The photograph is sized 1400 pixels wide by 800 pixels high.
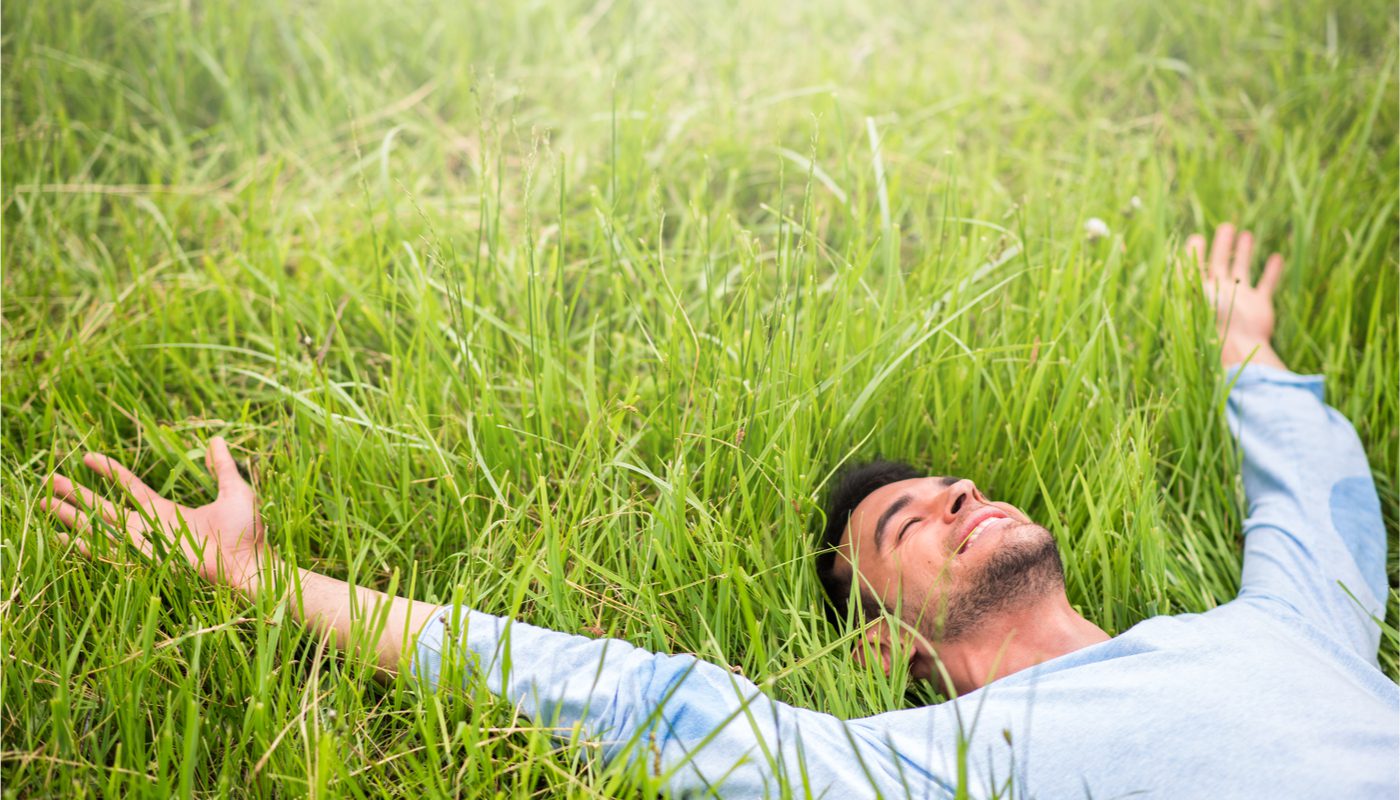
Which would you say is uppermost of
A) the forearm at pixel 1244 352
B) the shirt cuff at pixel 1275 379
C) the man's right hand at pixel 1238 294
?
the man's right hand at pixel 1238 294

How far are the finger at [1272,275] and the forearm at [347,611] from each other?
8.80ft

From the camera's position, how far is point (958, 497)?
2309 millimetres

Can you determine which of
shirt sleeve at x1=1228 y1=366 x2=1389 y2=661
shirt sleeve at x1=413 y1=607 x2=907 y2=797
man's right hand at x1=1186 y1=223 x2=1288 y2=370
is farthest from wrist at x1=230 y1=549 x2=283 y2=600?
man's right hand at x1=1186 y1=223 x2=1288 y2=370

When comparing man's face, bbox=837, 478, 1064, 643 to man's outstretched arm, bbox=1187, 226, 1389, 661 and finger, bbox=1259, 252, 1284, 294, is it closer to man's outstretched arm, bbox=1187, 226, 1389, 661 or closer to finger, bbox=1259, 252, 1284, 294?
man's outstretched arm, bbox=1187, 226, 1389, 661

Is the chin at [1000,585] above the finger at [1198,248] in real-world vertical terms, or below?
below

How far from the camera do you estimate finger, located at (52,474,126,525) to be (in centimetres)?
215

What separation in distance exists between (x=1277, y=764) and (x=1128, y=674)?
0.29 metres

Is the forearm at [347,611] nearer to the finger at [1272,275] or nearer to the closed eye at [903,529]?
the closed eye at [903,529]

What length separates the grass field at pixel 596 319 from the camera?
6.66 ft

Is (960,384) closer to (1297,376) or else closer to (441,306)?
(1297,376)

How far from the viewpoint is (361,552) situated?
7.20 feet

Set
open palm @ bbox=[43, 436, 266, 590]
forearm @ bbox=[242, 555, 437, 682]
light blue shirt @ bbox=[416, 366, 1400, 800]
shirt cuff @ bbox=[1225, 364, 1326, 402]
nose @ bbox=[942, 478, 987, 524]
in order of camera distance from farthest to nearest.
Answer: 1. shirt cuff @ bbox=[1225, 364, 1326, 402]
2. nose @ bbox=[942, 478, 987, 524]
3. open palm @ bbox=[43, 436, 266, 590]
4. forearm @ bbox=[242, 555, 437, 682]
5. light blue shirt @ bbox=[416, 366, 1400, 800]

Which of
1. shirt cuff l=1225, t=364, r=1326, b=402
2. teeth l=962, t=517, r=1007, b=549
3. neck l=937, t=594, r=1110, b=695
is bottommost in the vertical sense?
neck l=937, t=594, r=1110, b=695

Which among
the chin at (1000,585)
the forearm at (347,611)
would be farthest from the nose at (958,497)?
the forearm at (347,611)
